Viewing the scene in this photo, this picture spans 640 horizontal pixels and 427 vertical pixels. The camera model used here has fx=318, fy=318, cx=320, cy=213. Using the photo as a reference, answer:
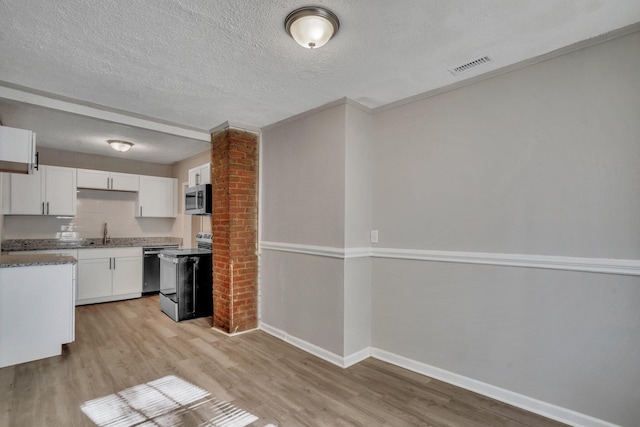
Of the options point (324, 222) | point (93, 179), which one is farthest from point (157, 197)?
point (324, 222)

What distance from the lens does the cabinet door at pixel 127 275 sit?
5.12 metres

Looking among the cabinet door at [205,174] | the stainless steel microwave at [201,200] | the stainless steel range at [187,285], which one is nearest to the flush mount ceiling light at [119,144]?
the cabinet door at [205,174]

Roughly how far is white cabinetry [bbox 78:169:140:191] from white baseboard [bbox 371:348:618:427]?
500 centimetres

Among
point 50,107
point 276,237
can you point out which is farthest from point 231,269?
point 50,107

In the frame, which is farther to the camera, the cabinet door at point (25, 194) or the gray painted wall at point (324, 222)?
the cabinet door at point (25, 194)

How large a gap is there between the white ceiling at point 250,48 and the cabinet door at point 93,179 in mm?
1941

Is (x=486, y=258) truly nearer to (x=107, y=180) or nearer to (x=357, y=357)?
(x=357, y=357)

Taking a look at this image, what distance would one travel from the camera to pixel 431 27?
1.88m

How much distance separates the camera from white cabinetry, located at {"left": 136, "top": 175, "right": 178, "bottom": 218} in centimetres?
574

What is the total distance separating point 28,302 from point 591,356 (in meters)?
4.47

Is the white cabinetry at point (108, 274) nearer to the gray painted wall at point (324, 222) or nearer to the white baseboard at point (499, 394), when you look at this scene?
the gray painted wall at point (324, 222)

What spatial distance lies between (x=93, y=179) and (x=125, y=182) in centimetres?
46

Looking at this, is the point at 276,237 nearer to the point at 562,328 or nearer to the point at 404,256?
the point at 404,256

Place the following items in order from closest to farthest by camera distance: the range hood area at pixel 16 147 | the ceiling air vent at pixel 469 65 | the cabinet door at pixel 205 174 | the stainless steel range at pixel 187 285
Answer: the ceiling air vent at pixel 469 65 < the range hood area at pixel 16 147 < the stainless steel range at pixel 187 285 < the cabinet door at pixel 205 174
